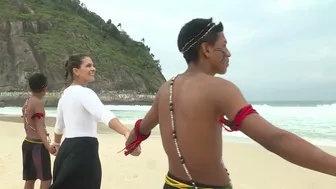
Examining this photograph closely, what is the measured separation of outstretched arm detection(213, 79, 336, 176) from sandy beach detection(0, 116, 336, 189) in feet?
16.2

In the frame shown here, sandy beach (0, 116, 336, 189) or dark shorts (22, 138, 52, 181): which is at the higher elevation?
dark shorts (22, 138, 52, 181)

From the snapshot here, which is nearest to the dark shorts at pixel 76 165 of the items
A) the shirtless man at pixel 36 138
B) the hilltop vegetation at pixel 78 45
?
the shirtless man at pixel 36 138

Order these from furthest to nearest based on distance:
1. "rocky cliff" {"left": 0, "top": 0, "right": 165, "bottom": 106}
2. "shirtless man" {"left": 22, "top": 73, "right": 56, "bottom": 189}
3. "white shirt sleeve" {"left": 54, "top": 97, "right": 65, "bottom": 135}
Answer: "rocky cliff" {"left": 0, "top": 0, "right": 165, "bottom": 106}
"shirtless man" {"left": 22, "top": 73, "right": 56, "bottom": 189}
"white shirt sleeve" {"left": 54, "top": 97, "right": 65, "bottom": 135}

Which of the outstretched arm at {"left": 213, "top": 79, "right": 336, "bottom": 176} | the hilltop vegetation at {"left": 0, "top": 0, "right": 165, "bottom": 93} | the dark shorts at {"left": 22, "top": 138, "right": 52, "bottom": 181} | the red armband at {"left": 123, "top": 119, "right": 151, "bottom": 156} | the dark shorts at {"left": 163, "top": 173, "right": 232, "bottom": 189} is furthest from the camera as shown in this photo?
the hilltop vegetation at {"left": 0, "top": 0, "right": 165, "bottom": 93}

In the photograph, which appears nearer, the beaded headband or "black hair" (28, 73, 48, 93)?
the beaded headband

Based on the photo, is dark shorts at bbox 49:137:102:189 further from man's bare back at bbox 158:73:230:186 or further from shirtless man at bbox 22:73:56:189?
man's bare back at bbox 158:73:230:186

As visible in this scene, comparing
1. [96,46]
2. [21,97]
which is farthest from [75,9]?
[21,97]

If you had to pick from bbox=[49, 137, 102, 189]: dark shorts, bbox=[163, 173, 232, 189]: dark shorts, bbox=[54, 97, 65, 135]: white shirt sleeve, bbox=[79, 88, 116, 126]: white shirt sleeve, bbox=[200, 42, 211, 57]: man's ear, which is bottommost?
bbox=[49, 137, 102, 189]: dark shorts

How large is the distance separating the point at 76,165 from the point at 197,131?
1.64 m

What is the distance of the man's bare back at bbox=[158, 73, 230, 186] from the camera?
174 cm

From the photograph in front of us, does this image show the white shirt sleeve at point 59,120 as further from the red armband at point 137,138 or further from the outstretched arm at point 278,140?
the outstretched arm at point 278,140

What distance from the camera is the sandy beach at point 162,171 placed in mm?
6508

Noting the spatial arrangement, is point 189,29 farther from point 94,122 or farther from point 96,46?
point 96,46

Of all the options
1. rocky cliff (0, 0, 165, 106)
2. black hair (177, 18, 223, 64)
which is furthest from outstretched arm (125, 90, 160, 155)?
rocky cliff (0, 0, 165, 106)
